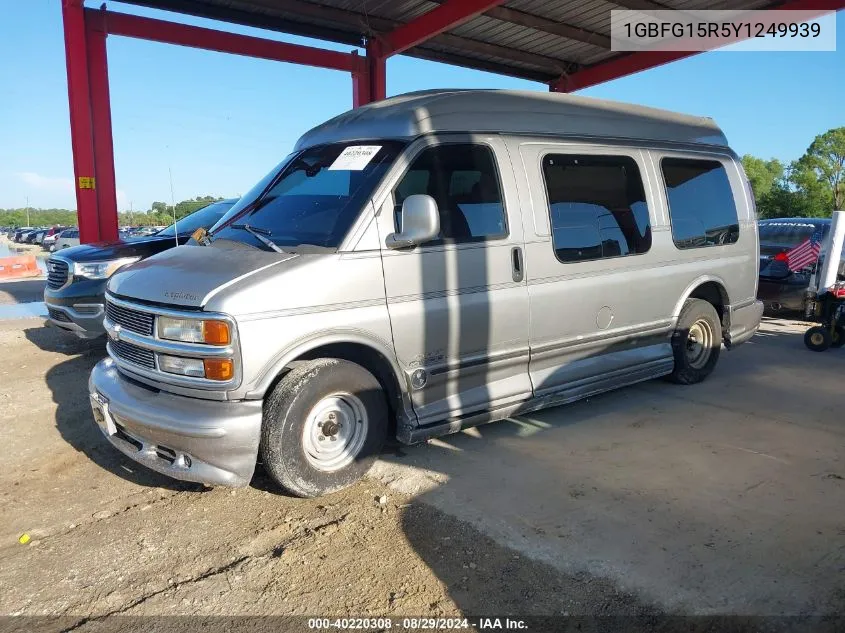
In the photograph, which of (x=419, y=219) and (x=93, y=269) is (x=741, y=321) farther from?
(x=93, y=269)

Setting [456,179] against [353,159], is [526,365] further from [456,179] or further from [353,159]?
[353,159]

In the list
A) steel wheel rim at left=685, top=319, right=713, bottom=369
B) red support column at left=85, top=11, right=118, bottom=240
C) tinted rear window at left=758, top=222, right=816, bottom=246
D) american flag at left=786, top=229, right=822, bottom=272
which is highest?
red support column at left=85, top=11, right=118, bottom=240

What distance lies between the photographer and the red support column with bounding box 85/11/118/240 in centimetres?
960

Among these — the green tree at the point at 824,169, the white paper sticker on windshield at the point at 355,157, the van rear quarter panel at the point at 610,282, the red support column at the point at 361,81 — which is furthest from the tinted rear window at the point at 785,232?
the green tree at the point at 824,169

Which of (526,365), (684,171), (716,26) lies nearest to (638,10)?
(716,26)

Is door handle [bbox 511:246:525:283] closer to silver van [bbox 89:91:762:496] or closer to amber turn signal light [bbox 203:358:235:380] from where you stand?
silver van [bbox 89:91:762:496]

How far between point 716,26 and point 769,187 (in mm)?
38173

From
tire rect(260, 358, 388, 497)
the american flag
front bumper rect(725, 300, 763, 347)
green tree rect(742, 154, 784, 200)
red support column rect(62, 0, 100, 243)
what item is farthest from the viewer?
green tree rect(742, 154, 784, 200)

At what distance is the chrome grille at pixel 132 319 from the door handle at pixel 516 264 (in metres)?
2.37

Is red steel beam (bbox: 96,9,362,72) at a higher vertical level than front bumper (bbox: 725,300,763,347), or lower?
higher

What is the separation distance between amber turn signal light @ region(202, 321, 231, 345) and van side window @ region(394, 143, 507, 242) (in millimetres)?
1344

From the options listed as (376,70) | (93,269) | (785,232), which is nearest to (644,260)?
(785,232)

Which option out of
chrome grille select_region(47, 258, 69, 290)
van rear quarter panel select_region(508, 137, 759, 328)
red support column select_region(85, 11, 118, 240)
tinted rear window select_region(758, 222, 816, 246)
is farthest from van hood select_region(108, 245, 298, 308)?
tinted rear window select_region(758, 222, 816, 246)

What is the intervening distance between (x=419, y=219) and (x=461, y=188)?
69 centimetres
